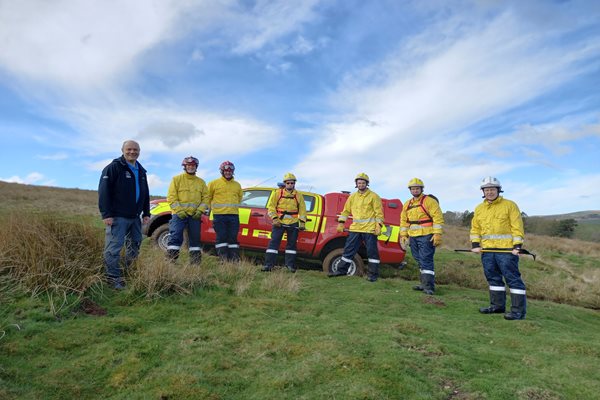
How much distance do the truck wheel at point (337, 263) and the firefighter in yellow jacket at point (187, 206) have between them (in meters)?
2.55

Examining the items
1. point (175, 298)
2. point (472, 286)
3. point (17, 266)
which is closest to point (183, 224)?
point (175, 298)

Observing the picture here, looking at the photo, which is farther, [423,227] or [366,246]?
[366,246]

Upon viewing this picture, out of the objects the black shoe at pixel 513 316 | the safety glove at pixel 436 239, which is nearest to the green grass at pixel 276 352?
the black shoe at pixel 513 316

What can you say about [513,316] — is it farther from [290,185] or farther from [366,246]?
[290,185]

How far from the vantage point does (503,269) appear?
607 centimetres

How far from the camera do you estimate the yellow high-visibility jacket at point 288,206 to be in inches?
311

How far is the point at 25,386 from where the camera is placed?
3.16m

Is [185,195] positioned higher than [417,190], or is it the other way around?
[417,190]

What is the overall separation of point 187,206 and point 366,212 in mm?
3250

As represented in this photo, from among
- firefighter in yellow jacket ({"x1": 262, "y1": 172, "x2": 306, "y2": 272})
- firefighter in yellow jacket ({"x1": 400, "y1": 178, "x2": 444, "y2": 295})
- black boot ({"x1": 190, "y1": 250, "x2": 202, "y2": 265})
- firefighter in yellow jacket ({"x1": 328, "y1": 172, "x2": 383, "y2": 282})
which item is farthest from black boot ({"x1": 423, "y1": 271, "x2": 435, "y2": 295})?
black boot ({"x1": 190, "y1": 250, "x2": 202, "y2": 265})

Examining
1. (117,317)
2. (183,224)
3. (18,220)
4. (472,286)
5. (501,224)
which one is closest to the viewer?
(117,317)

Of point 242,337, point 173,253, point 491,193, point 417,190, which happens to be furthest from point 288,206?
point 242,337

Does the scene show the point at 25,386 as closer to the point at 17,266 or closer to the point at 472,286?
the point at 17,266

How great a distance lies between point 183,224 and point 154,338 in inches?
129
